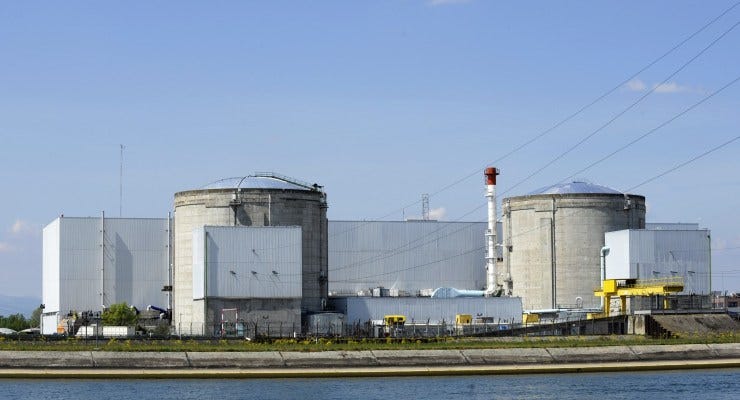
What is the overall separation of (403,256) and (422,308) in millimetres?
19220

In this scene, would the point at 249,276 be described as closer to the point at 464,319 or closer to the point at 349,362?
the point at 464,319

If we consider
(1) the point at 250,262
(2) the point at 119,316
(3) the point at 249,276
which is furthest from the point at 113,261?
(3) the point at 249,276

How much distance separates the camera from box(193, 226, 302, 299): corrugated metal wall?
9381 cm

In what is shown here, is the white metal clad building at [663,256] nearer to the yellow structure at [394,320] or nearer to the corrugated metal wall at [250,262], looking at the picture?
the yellow structure at [394,320]

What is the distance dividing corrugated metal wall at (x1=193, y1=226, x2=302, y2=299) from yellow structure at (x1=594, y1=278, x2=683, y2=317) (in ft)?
71.0

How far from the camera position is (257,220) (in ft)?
331

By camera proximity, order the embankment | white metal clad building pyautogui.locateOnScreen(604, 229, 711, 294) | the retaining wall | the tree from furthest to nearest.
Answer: the tree, white metal clad building pyautogui.locateOnScreen(604, 229, 711, 294), the retaining wall, the embankment

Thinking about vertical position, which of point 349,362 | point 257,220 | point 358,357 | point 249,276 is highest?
point 257,220

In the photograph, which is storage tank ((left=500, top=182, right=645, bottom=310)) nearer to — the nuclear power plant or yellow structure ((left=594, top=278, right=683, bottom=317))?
the nuclear power plant

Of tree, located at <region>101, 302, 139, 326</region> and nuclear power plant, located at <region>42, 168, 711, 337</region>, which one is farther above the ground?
nuclear power plant, located at <region>42, 168, 711, 337</region>

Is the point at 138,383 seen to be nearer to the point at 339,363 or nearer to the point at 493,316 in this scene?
the point at 339,363

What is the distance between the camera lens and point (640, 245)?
340 feet

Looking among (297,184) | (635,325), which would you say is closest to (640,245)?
(635,325)

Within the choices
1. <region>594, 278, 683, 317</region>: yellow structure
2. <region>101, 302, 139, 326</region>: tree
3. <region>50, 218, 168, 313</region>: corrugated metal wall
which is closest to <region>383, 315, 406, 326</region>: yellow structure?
<region>594, 278, 683, 317</region>: yellow structure
